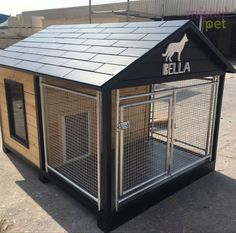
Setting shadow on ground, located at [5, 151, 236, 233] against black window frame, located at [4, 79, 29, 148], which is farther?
black window frame, located at [4, 79, 29, 148]

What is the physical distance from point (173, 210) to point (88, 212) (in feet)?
3.90

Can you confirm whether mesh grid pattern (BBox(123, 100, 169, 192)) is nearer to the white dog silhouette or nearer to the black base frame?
the black base frame

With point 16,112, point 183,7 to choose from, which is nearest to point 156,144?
point 16,112

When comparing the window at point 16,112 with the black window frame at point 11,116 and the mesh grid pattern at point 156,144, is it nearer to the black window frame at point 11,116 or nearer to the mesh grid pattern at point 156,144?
the black window frame at point 11,116

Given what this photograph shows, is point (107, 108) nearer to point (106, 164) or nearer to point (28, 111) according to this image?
point (106, 164)

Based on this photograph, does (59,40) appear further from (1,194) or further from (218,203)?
(218,203)

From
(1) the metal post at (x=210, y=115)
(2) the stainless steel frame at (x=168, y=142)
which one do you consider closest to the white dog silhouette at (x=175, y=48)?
(2) the stainless steel frame at (x=168, y=142)

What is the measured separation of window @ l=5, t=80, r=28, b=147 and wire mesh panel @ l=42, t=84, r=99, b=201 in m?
0.63

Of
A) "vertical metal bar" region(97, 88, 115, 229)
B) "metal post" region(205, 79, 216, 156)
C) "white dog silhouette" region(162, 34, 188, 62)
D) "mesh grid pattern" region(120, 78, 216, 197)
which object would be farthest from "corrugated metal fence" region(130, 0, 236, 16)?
"vertical metal bar" region(97, 88, 115, 229)

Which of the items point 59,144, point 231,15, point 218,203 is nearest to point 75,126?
point 59,144

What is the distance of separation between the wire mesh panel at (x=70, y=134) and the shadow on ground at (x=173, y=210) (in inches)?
15.6

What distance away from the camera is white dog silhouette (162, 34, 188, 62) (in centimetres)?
354

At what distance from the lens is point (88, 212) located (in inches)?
155

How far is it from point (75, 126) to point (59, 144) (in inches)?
15.7
